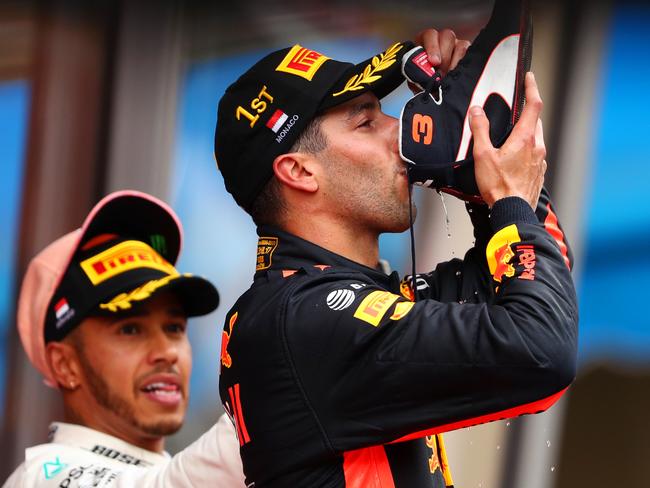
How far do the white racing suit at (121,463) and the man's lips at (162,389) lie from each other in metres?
0.14

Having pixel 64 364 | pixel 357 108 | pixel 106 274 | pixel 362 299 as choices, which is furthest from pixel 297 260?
pixel 64 364

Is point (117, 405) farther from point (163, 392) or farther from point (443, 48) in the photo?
point (443, 48)

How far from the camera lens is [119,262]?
301cm

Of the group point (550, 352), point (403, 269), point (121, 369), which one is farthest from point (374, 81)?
point (403, 269)

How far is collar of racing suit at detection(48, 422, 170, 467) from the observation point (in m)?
2.84

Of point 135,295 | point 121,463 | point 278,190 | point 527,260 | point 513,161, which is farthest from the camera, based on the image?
point 135,295

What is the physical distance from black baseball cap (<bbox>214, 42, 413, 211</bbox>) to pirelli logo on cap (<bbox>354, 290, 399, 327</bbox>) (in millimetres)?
371

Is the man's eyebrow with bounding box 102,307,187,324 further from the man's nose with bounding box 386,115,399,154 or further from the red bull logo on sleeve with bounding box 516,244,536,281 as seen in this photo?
the red bull logo on sleeve with bounding box 516,244,536,281

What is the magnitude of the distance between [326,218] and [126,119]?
270cm

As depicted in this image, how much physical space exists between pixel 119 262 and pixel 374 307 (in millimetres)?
1399

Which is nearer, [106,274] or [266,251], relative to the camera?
[266,251]

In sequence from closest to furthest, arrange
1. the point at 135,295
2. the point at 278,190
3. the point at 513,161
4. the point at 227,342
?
the point at 513,161 → the point at 227,342 → the point at 278,190 → the point at 135,295

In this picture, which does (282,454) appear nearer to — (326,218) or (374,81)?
(326,218)

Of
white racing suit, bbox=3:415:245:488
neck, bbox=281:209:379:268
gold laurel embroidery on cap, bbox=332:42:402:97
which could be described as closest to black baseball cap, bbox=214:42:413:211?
gold laurel embroidery on cap, bbox=332:42:402:97
